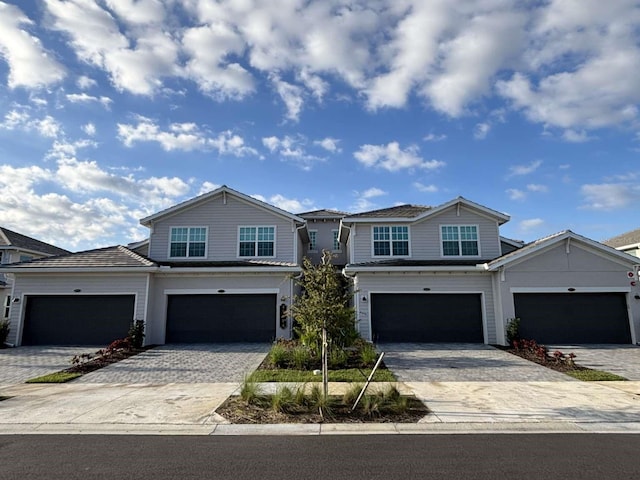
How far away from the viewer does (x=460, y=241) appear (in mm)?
18953

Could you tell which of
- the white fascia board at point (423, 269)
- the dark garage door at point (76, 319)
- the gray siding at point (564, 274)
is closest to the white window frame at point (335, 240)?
the white fascia board at point (423, 269)

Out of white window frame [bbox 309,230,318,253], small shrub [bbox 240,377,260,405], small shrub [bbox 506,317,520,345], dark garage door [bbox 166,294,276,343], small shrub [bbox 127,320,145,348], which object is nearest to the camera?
small shrub [bbox 240,377,260,405]

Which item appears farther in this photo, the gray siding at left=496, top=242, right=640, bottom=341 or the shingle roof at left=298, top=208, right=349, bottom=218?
the shingle roof at left=298, top=208, right=349, bottom=218

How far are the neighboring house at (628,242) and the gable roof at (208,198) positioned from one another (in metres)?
22.8

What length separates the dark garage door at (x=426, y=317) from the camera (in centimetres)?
1686

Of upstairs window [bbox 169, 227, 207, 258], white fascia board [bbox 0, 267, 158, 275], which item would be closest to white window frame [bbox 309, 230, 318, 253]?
upstairs window [bbox 169, 227, 207, 258]

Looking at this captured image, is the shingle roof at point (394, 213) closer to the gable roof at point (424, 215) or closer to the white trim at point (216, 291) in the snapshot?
the gable roof at point (424, 215)

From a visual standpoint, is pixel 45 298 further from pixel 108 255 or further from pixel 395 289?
pixel 395 289

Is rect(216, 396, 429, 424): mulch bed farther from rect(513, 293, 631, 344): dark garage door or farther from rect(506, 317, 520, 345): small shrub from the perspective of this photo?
rect(513, 293, 631, 344): dark garage door

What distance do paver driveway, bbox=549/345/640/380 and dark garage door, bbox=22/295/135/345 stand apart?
672 inches

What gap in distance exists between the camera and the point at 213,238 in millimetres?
19297

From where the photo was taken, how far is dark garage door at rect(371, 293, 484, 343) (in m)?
16.9

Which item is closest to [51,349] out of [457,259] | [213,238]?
[213,238]

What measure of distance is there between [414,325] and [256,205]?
9.29m
